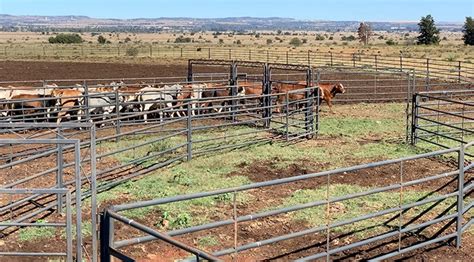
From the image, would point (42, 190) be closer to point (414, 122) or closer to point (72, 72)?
point (414, 122)

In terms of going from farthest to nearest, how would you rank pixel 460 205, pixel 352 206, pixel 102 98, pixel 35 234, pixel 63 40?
pixel 63 40 < pixel 102 98 < pixel 352 206 < pixel 35 234 < pixel 460 205

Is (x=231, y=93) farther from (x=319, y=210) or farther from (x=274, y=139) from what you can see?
(x=319, y=210)

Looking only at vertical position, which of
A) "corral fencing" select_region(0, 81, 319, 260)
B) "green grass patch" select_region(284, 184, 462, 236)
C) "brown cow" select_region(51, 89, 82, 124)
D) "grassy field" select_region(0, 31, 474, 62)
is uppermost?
"grassy field" select_region(0, 31, 474, 62)

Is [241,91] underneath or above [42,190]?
above

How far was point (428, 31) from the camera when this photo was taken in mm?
69812

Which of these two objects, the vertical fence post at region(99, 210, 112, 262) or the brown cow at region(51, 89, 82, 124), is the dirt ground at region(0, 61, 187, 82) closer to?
the brown cow at region(51, 89, 82, 124)

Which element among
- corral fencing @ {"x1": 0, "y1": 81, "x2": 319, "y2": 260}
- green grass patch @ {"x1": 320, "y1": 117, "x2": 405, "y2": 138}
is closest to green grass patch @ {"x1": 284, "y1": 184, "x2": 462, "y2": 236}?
corral fencing @ {"x1": 0, "y1": 81, "x2": 319, "y2": 260}

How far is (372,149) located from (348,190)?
354 cm

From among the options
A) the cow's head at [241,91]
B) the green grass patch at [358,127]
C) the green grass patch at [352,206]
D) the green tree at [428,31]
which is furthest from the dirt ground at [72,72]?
the green tree at [428,31]

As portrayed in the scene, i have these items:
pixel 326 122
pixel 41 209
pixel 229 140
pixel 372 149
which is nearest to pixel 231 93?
pixel 326 122

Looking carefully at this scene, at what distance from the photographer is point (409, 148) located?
1273 cm

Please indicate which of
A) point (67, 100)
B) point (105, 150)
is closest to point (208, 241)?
point (105, 150)

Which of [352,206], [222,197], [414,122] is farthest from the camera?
[414,122]

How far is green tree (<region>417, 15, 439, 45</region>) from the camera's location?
225 feet
